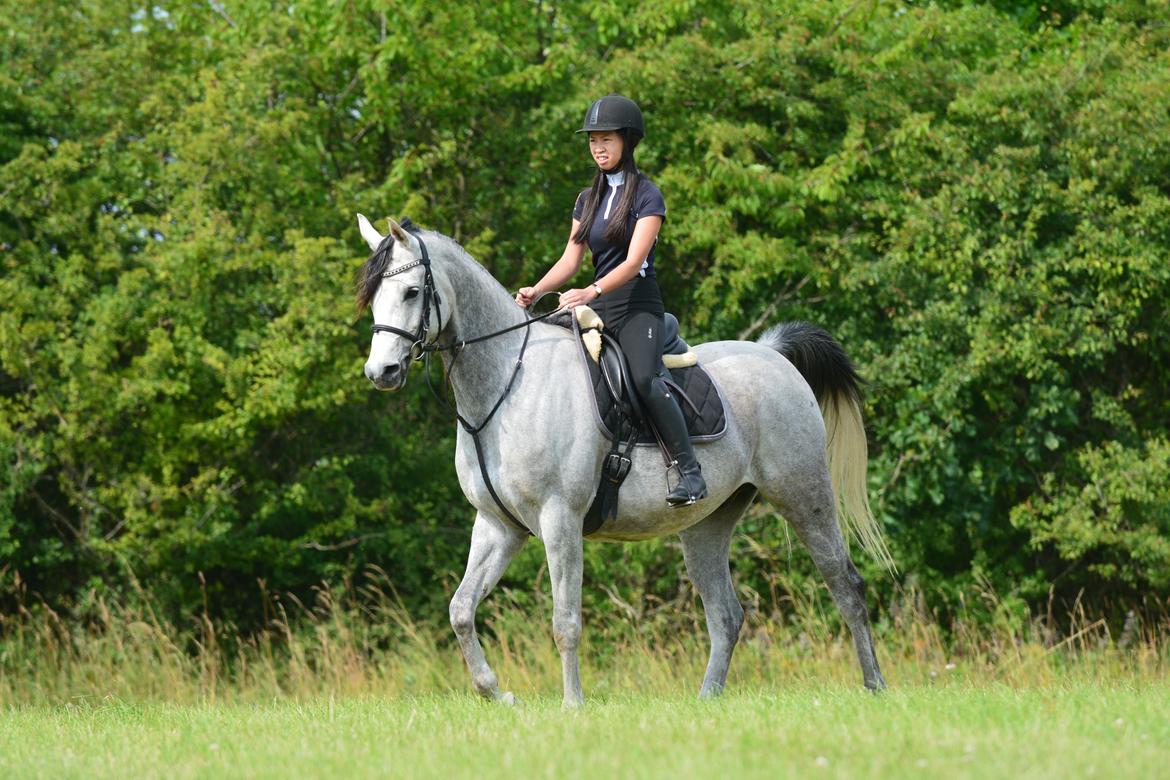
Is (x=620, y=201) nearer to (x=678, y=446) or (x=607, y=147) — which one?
(x=607, y=147)

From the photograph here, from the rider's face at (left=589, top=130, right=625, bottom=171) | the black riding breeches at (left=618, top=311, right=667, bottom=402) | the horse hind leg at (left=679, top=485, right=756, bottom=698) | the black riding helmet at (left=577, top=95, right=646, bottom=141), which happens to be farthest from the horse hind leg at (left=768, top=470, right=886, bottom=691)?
the black riding helmet at (left=577, top=95, right=646, bottom=141)

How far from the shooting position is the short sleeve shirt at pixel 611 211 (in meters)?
7.22

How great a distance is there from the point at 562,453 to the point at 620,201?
142 centimetres

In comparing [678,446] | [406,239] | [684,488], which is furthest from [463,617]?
[406,239]

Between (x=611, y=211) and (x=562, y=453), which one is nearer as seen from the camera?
(x=562, y=453)

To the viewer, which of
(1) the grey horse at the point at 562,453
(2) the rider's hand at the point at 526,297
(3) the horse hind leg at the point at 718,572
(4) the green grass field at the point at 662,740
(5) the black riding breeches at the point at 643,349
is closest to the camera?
(4) the green grass field at the point at 662,740

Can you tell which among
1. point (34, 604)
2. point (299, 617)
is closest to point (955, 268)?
point (299, 617)

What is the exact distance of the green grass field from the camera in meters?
4.71

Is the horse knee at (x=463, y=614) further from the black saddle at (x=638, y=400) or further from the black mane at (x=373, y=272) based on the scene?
the black mane at (x=373, y=272)

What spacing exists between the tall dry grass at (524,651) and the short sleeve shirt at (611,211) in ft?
12.8

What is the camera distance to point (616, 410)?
7.28 meters

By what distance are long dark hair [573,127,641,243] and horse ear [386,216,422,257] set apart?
1021 mm

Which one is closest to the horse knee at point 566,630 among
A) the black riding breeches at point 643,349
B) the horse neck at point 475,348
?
the horse neck at point 475,348

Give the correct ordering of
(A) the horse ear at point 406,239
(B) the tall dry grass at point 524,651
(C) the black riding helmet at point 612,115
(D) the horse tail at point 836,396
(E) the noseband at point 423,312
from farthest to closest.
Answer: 1. (B) the tall dry grass at point 524,651
2. (D) the horse tail at point 836,396
3. (C) the black riding helmet at point 612,115
4. (A) the horse ear at point 406,239
5. (E) the noseband at point 423,312
